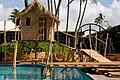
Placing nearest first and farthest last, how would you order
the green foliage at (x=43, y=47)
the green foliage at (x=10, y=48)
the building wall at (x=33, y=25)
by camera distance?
1. the building wall at (x=33, y=25)
2. the green foliage at (x=10, y=48)
3. the green foliage at (x=43, y=47)

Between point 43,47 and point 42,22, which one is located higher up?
point 42,22

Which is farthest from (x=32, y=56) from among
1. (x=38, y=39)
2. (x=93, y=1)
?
(x=93, y=1)

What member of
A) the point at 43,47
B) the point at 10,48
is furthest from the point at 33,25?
the point at 10,48

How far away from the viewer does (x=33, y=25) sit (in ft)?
68.7

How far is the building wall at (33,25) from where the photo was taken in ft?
68.6

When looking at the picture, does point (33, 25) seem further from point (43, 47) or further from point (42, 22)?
point (43, 47)

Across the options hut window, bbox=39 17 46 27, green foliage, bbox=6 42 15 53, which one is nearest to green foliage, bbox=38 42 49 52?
green foliage, bbox=6 42 15 53

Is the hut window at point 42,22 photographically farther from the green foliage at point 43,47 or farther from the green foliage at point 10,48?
the green foliage at point 10,48

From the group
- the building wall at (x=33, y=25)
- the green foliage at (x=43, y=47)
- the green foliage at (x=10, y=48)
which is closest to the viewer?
the building wall at (x=33, y=25)

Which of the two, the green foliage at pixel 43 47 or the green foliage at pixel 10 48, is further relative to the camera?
the green foliage at pixel 43 47

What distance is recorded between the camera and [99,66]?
14969mm

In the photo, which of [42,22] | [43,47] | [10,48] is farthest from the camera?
[43,47]

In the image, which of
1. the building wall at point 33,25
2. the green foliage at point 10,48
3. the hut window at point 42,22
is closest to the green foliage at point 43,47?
the green foliage at point 10,48

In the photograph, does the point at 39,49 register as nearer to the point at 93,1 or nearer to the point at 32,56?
the point at 32,56
